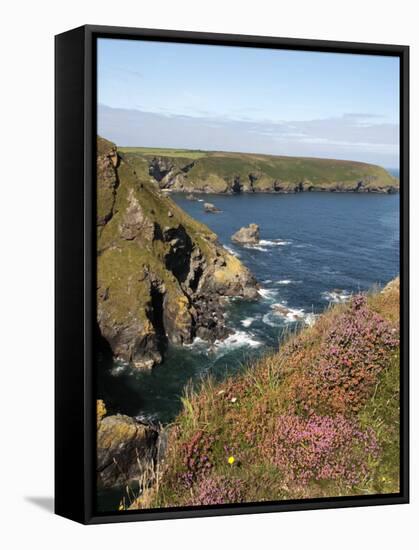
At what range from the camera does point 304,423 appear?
1430 cm

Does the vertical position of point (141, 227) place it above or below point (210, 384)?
above

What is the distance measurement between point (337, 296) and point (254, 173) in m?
1.70

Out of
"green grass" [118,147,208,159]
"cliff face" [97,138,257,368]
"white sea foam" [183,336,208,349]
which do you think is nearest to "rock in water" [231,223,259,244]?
"cliff face" [97,138,257,368]

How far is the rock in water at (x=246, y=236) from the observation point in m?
14.3

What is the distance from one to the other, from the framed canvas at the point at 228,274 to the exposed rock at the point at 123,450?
0.07 feet

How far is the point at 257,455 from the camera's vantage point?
1401 cm

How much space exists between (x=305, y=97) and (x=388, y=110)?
1.02 meters

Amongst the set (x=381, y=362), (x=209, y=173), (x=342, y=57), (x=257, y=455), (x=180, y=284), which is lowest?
(x=257, y=455)

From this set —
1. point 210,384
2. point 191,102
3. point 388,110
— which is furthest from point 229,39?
point 210,384

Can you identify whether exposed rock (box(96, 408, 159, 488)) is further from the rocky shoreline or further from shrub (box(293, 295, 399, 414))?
the rocky shoreline

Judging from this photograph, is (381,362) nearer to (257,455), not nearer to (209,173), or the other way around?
(257,455)

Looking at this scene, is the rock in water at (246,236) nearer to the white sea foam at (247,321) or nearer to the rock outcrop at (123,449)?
the white sea foam at (247,321)

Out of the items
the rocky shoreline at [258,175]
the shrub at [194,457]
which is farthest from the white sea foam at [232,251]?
the shrub at [194,457]

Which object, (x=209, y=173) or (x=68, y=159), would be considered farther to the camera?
(x=209, y=173)
